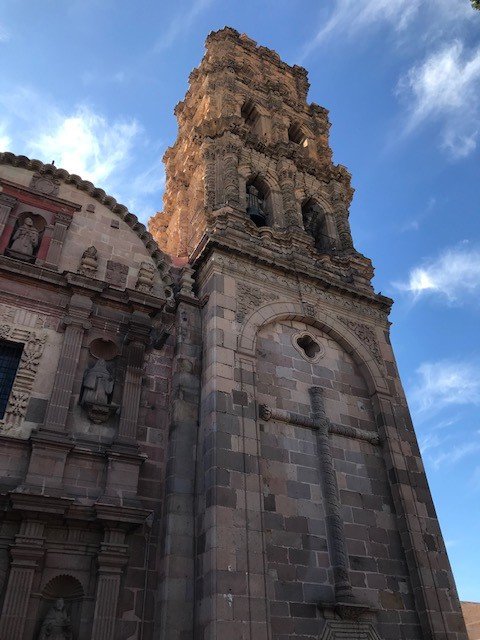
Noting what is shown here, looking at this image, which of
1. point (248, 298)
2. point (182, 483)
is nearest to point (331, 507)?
point (182, 483)

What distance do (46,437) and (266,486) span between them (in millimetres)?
5043

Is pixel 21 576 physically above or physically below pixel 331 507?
below

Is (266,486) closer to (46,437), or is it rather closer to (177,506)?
(177,506)

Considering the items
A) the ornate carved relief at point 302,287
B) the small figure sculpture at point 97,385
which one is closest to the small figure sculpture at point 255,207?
the ornate carved relief at point 302,287

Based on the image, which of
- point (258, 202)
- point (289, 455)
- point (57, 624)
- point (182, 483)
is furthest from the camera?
point (258, 202)

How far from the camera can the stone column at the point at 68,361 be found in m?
12.2

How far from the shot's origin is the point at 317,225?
22.9 metres

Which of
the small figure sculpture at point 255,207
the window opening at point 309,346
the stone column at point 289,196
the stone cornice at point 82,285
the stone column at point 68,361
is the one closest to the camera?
the stone column at point 68,361

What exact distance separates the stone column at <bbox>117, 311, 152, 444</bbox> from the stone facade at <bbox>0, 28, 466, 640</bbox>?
0.04 meters

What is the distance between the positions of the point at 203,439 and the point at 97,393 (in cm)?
277

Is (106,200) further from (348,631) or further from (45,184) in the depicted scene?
(348,631)

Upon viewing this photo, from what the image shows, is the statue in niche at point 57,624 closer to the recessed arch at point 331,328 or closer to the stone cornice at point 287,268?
the recessed arch at point 331,328

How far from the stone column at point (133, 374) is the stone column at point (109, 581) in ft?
7.52

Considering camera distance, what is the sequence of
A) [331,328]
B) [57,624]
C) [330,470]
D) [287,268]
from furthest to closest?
[287,268]
[331,328]
[330,470]
[57,624]
